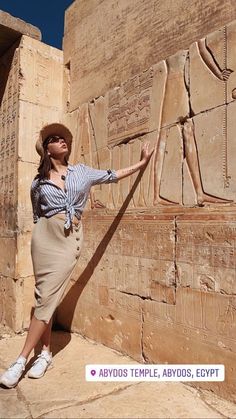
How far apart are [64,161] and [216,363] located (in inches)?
74.1

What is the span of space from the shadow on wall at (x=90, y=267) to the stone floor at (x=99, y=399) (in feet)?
2.95

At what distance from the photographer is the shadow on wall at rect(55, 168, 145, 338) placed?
10.9ft

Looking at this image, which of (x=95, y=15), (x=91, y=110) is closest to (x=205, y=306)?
(x=91, y=110)

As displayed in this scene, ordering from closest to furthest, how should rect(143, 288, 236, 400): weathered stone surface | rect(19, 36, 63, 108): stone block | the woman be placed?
rect(143, 288, 236, 400): weathered stone surface, the woman, rect(19, 36, 63, 108): stone block

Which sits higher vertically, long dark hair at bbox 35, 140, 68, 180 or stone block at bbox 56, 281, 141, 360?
long dark hair at bbox 35, 140, 68, 180

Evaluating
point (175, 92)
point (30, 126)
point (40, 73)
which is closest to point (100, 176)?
point (175, 92)

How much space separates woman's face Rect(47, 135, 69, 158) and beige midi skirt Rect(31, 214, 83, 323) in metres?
0.50

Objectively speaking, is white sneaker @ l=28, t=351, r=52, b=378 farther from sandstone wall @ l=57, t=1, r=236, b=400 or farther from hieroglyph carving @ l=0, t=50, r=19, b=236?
hieroglyph carving @ l=0, t=50, r=19, b=236

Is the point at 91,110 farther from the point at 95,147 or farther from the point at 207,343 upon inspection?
the point at 207,343

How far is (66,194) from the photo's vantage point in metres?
2.95

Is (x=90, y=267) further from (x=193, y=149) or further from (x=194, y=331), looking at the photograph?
(x=193, y=149)

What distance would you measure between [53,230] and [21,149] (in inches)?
60.3

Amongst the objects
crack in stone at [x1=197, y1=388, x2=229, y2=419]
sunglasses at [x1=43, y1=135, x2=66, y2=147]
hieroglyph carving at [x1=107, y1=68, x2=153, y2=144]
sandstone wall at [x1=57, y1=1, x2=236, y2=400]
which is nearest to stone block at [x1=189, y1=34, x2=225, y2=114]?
sandstone wall at [x1=57, y1=1, x2=236, y2=400]

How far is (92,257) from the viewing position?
368 centimetres
